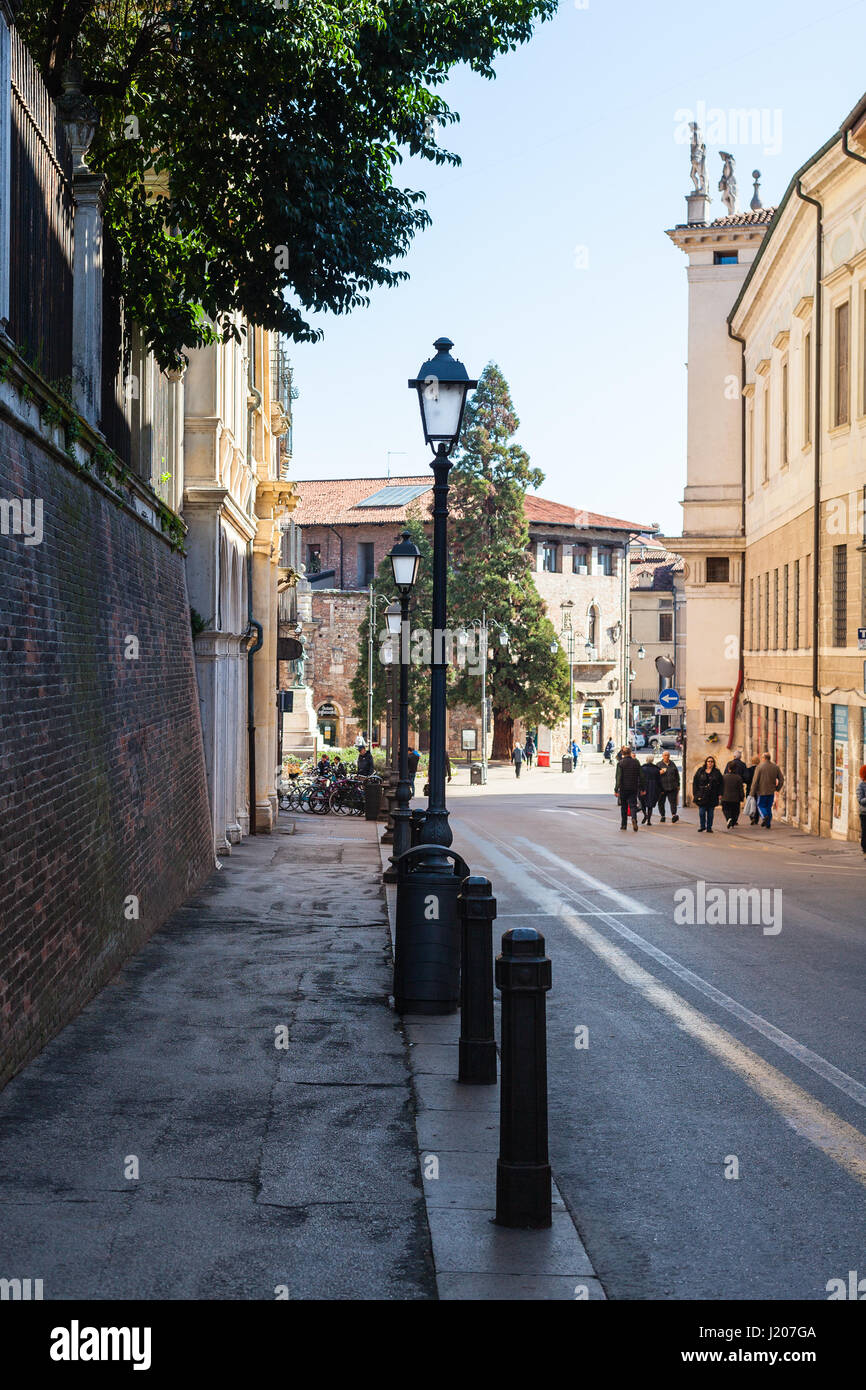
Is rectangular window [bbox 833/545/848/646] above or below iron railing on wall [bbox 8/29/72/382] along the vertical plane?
below

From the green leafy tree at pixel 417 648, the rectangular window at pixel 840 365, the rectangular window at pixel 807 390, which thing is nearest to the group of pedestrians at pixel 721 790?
the rectangular window at pixel 807 390

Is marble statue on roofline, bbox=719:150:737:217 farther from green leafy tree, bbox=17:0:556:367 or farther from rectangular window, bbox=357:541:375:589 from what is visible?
rectangular window, bbox=357:541:375:589

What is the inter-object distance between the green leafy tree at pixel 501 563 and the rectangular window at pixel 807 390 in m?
37.5

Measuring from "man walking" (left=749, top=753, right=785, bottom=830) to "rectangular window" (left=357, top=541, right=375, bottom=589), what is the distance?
57.0 m

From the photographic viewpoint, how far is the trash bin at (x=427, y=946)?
987cm

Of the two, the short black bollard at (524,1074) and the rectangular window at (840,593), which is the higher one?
the rectangular window at (840,593)

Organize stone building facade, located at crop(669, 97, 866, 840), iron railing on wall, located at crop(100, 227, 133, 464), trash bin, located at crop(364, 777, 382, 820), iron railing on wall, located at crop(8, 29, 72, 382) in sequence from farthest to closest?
trash bin, located at crop(364, 777, 382, 820) < stone building facade, located at crop(669, 97, 866, 840) < iron railing on wall, located at crop(100, 227, 133, 464) < iron railing on wall, located at crop(8, 29, 72, 382)

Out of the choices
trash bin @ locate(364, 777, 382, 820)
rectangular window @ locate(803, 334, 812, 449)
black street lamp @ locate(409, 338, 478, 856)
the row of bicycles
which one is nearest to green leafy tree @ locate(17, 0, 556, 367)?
black street lamp @ locate(409, 338, 478, 856)

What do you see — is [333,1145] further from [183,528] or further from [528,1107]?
[183,528]

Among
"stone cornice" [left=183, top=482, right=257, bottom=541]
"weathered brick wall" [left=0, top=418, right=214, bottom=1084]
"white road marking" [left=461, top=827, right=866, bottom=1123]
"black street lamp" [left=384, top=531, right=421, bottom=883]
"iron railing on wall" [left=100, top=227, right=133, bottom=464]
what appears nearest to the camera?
"weathered brick wall" [left=0, top=418, right=214, bottom=1084]

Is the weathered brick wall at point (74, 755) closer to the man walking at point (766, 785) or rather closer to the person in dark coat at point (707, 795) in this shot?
the person in dark coat at point (707, 795)

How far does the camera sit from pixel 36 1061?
8117 millimetres

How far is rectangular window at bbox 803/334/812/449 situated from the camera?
3025 cm

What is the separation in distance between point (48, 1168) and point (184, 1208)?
788 mm
